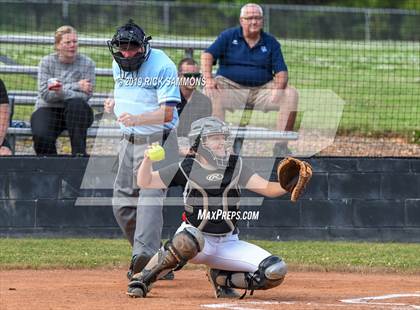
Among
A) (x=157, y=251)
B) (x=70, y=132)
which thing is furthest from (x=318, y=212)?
(x=157, y=251)

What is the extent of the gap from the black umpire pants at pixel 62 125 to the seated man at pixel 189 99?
111 cm

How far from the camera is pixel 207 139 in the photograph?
758 cm

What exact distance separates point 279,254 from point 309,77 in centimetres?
770

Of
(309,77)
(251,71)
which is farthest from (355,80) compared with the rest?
(251,71)

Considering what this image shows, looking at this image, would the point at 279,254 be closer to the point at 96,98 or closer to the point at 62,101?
the point at 62,101

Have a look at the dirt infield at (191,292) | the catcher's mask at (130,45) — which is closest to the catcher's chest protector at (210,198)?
the dirt infield at (191,292)

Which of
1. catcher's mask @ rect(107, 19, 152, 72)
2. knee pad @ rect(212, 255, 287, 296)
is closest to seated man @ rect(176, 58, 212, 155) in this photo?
catcher's mask @ rect(107, 19, 152, 72)

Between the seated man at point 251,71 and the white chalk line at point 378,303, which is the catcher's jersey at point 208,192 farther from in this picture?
the seated man at point 251,71

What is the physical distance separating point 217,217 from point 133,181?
3.23 ft

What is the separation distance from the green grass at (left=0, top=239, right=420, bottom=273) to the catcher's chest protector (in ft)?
6.85

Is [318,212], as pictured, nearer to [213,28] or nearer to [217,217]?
[217,217]

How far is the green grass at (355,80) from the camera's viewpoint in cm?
1465

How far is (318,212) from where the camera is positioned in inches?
440

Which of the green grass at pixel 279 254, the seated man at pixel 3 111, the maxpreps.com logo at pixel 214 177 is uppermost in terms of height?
the maxpreps.com logo at pixel 214 177
